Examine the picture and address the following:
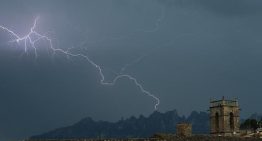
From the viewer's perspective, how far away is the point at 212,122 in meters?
68.5

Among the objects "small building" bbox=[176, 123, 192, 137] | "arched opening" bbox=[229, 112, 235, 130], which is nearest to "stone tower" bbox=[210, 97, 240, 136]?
"arched opening" bbox=[229, 112, 235, 130]

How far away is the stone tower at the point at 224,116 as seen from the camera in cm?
6662

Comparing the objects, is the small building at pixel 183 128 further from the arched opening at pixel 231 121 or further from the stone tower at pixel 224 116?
the arched opening at pixel 231 121

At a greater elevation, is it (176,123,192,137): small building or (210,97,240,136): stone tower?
(210,97,240,136): stone tower

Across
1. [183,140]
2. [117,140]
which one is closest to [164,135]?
[183,140]

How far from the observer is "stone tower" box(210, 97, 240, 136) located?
219 ft

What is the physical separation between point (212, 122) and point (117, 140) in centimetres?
3569

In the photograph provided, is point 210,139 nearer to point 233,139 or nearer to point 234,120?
point 233,139

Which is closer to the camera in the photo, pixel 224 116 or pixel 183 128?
pixel 183 128

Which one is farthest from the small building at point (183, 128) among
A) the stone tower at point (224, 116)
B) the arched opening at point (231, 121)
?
the arched opening at point (231, 121)

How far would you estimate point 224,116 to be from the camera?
220ft

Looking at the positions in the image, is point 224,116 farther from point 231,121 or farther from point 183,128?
point 183,128

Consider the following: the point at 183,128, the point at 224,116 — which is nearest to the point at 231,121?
the point at 224,116

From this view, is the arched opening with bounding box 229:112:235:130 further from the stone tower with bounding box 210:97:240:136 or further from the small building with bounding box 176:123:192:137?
the small building with bounding box 176:123:192:137
